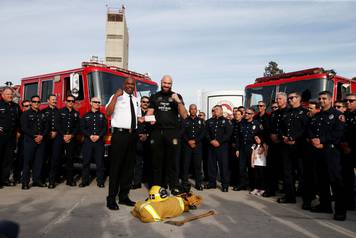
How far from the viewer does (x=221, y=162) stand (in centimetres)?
749

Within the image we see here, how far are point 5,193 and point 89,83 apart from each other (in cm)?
331

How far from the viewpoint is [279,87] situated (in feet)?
31.1

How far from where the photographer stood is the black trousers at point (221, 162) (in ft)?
24.1

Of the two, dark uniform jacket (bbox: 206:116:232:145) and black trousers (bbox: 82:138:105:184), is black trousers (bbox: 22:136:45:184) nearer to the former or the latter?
black trousers (bbox: 82:138:105:184)

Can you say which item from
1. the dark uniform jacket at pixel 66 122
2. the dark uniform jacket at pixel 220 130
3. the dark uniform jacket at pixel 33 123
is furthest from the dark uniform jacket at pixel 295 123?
the dark uniform jacket at pixel 33 123

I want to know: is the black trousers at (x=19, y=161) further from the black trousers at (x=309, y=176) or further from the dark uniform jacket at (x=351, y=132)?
the dark uniform jacket at (x=351, y=132)

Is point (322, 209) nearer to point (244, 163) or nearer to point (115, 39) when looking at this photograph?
point (244, 163)

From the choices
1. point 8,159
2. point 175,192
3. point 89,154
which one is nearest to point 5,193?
point 8,159

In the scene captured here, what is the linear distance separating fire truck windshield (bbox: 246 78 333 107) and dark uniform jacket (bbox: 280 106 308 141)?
2.58 metres

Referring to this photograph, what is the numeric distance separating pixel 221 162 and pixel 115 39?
3363 centimetres

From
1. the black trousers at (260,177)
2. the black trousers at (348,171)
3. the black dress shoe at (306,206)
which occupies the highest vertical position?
the black trousers at (348,171)

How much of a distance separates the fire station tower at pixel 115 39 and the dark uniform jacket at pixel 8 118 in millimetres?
30928

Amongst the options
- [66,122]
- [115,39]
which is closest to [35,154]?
[66,122]

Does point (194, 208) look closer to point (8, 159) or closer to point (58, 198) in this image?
point (58, 198)
